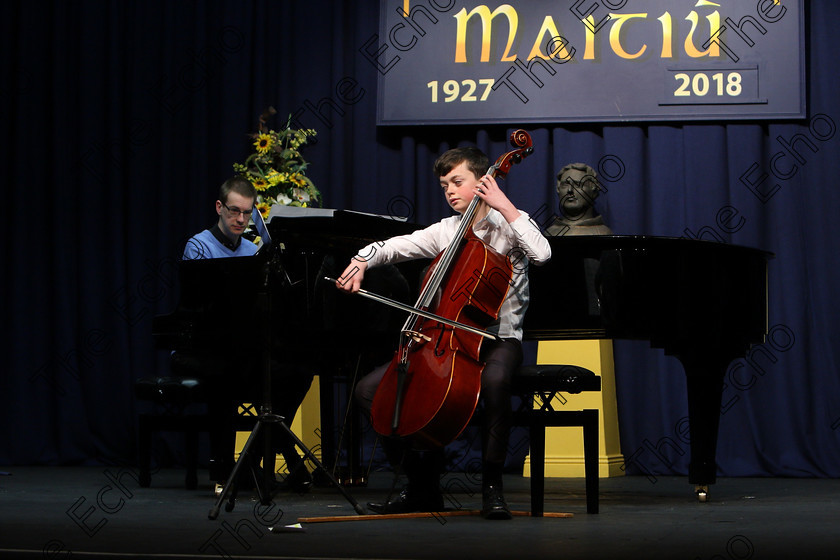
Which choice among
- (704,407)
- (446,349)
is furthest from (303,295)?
(704,407)

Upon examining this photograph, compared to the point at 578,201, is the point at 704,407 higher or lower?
lower

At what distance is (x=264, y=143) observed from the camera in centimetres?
500

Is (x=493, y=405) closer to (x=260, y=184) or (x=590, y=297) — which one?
(x=590, y=297)

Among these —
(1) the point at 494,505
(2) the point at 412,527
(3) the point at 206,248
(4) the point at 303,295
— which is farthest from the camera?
(3) the point at 206,248

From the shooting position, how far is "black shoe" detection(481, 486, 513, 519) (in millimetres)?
2969

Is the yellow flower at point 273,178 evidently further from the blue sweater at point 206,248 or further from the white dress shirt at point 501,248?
the white dress shirt at point 501,248

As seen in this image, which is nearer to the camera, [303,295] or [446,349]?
[446,349]

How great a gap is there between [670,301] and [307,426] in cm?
216

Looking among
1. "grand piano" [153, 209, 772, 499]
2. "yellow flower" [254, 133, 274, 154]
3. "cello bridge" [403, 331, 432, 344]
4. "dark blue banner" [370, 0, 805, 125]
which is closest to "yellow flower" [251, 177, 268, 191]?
"yellow flower" [254, 133, 274, 154]

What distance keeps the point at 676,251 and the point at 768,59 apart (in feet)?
6.91

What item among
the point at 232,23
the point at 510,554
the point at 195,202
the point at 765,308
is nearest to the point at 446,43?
the point at 232,23

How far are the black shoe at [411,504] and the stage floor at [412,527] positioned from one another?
125mm

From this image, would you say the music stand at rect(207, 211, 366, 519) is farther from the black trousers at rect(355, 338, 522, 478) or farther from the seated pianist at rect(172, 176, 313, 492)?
the seated pianist at rect(172, 176, 313, 492)

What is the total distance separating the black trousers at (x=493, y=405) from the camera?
3.00 m
